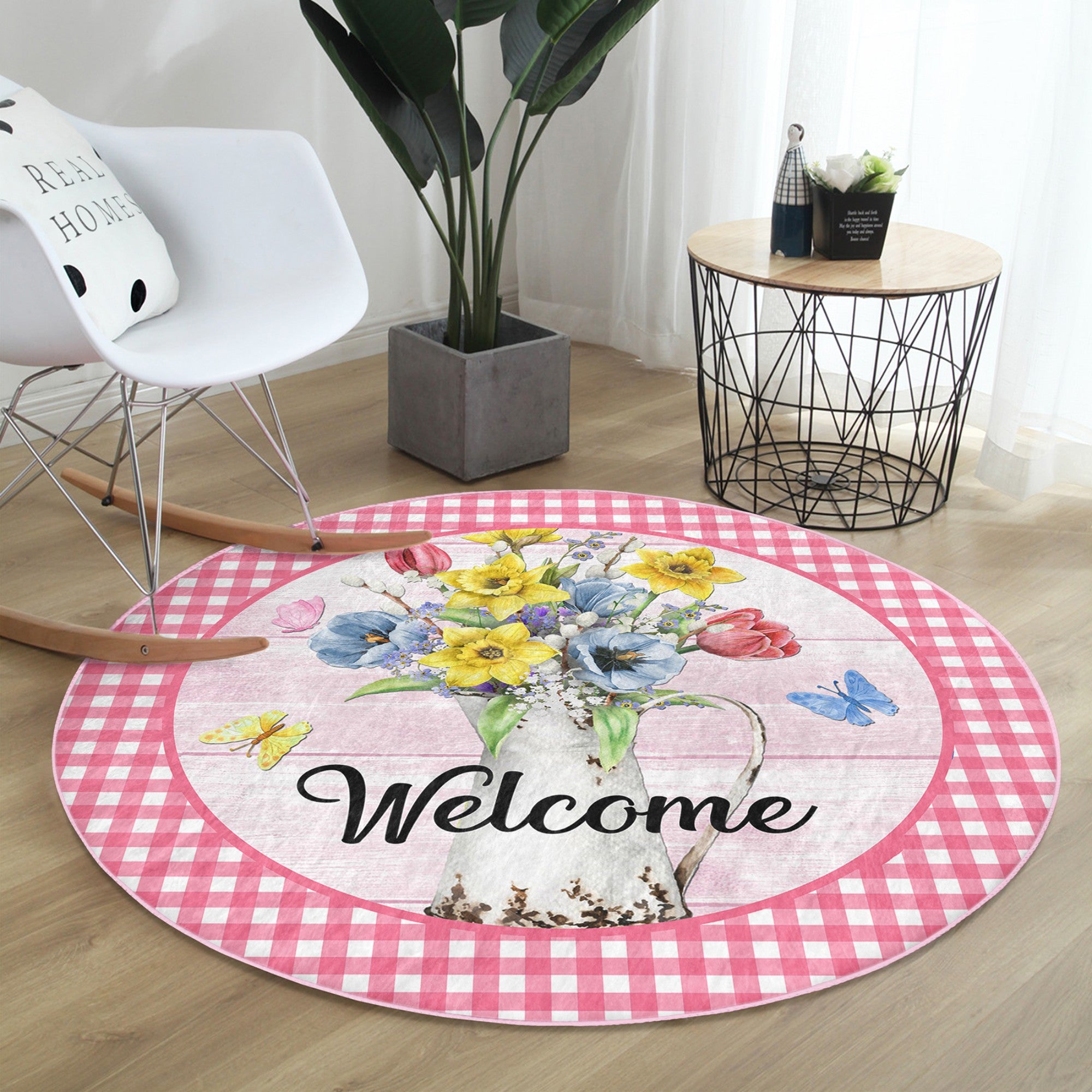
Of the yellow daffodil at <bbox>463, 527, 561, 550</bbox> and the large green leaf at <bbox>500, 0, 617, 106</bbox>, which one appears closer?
the yellow daffodil at <bbox>463, 527, 561, 550</bbox>

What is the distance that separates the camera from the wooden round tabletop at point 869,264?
199cm

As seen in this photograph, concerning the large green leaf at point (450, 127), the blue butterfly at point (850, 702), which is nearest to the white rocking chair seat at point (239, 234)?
the large green leaf at point (450, 127)

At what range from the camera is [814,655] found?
1.79 metres

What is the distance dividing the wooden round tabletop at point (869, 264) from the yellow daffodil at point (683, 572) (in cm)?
46

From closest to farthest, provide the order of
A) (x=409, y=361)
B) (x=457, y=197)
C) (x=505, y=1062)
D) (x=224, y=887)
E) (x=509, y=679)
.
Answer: (x=505, y=1062) → (x=224, y=887) → (x=509, y=679) → (x=409, y=361) → (x=457, y=197)

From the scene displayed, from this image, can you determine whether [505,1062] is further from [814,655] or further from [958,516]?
[958,516]

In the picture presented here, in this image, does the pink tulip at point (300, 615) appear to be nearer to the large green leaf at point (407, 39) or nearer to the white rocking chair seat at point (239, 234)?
the white rocking chair seat at point (239, 234)

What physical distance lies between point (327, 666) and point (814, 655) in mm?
698

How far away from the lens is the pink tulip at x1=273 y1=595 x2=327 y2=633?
1.88 m

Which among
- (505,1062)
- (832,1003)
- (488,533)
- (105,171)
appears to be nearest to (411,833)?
(505,1062)

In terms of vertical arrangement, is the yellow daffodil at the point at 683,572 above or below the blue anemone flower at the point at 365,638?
above

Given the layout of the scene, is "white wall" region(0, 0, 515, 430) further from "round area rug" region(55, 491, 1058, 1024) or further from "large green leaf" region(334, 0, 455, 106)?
"round area rug" region(55, 491, 1058, 1024)

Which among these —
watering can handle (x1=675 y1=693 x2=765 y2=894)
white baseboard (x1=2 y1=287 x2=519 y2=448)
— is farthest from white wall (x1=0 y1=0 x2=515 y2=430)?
watering can handle (x1=675 y1=693 x2=765 y2=894)

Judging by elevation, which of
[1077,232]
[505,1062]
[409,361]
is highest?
[1077,232]
